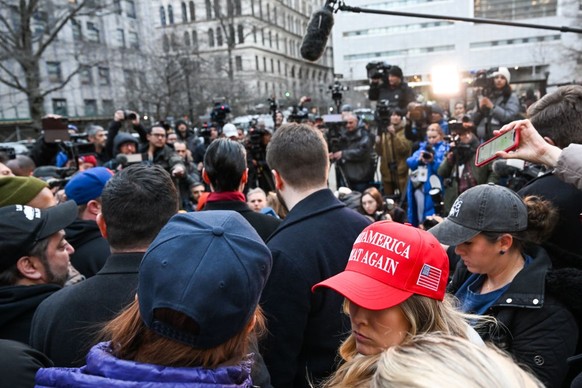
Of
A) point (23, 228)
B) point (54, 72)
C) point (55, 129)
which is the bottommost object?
point (23, 228)

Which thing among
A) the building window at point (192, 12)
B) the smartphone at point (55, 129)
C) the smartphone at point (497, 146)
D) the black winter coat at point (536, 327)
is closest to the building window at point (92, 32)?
the building window at point (192, 12)

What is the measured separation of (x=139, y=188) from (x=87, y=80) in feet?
145

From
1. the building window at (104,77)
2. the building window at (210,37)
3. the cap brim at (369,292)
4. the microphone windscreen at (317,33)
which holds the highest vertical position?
the building window at (210,37)

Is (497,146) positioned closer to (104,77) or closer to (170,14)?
(104,77)

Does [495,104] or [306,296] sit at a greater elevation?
[495,104]

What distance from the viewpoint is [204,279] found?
1141 mm

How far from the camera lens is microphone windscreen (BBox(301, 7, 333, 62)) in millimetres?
3867

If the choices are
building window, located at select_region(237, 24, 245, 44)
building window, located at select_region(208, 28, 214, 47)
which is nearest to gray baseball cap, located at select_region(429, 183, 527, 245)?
building window, located at select_region(237, 24, 245, 44)

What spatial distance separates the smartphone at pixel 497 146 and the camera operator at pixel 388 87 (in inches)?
237

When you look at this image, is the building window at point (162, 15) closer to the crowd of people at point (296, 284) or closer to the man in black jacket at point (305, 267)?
the crowd of people at point (296, 284)

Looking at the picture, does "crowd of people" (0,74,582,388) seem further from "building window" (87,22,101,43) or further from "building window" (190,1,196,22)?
"building window" (190,1,196,22)

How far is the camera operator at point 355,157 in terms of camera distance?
7699mm

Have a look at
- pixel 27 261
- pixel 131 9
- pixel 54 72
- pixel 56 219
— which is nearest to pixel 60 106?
pixel 54 72

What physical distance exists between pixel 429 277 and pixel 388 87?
731cm
